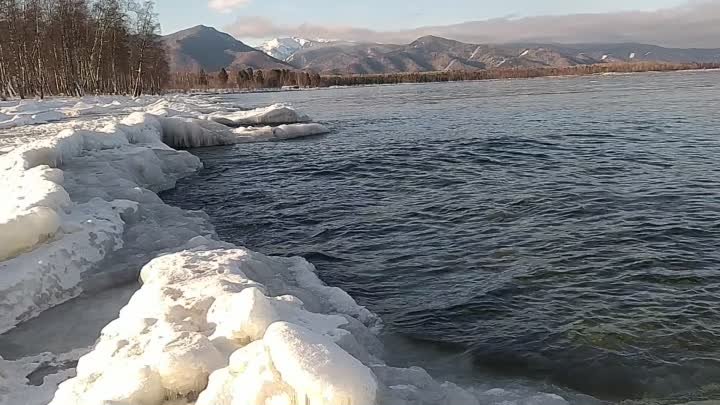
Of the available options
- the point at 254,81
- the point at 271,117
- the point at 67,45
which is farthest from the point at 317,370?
the point at 254,81

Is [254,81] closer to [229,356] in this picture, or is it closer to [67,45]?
[67,45]

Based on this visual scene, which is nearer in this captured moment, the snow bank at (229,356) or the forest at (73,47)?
the snow bank at (229,356)

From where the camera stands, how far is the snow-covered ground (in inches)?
144

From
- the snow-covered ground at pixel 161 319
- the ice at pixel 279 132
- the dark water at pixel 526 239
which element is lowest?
the dark water at pixel 526 239

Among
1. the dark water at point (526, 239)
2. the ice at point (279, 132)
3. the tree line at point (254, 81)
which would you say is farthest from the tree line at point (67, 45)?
the tree line at point (254, 81)

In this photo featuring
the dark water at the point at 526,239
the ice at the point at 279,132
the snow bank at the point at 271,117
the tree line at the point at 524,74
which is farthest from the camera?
the tree line at the point at 524,74

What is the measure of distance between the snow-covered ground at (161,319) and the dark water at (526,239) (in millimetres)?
1038

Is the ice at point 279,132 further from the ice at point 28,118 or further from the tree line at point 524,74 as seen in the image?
the tree line at point 524,74

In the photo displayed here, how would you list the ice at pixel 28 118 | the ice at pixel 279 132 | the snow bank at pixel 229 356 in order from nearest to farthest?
the snow bank at pixel 229 356
the ice at pixel 28 118
the ice at pixel 279 132

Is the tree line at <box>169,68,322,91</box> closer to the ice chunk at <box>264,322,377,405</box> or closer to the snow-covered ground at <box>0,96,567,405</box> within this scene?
the snow-covered ground at <box>0,96,567,405</box>

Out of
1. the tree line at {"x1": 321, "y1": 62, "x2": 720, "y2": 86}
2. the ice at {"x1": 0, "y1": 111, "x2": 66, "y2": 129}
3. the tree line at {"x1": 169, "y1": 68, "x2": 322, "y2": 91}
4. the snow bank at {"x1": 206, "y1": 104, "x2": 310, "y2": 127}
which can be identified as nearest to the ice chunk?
the ice at {"x1": 0, "y1": 111, "x2": 66, "y2": 129}

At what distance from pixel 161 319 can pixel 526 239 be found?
699 cm

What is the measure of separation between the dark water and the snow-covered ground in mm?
1038

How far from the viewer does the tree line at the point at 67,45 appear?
49.3 m
